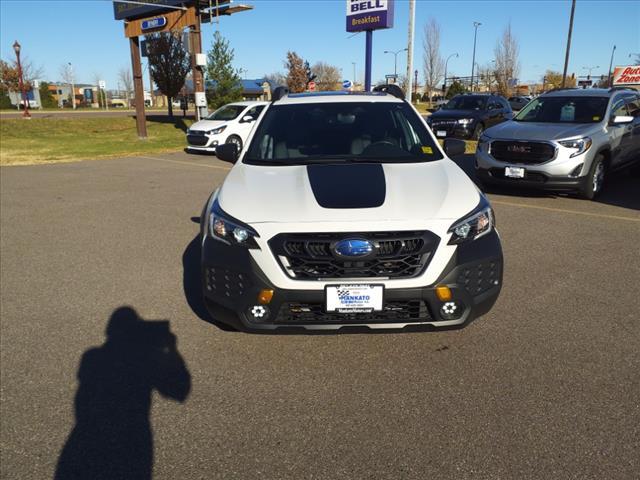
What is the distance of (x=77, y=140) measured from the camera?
21641mm

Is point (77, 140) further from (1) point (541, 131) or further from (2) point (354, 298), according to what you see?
(2) point (354, 298)

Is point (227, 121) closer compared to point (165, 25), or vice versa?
point (227, 121)

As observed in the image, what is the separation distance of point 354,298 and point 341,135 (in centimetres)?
189

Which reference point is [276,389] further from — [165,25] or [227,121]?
[165,25]

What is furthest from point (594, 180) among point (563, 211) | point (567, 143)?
point (563, 211)

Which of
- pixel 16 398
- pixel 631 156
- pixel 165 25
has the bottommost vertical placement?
pixel 16 398

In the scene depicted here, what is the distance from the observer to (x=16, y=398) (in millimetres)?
2840

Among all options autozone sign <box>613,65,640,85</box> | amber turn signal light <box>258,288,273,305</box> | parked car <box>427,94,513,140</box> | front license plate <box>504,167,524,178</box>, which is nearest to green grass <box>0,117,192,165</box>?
parked car <box>427,94,513,140</box>

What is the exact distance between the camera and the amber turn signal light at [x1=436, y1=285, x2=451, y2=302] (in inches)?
111

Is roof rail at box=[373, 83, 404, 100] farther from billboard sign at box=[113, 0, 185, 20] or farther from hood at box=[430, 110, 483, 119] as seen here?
billboard sign at box=[113, 0, 185, 20]

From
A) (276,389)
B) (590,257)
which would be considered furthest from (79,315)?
(590,257)

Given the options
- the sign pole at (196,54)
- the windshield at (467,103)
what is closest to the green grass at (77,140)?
the sign pole at (196,54)

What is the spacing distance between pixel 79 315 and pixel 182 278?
101 centimetres

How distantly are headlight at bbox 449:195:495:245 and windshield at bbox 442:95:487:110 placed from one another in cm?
1568
